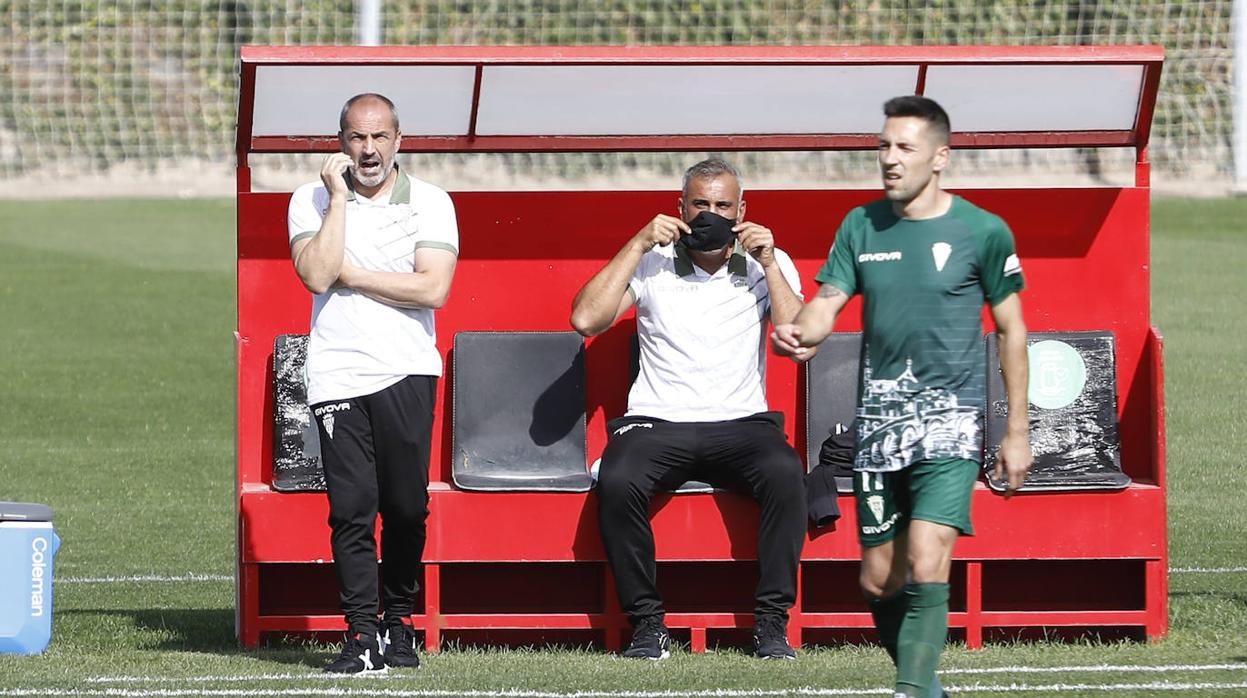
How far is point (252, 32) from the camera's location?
73.6 ft

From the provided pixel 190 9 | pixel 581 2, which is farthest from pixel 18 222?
pixel 581 2

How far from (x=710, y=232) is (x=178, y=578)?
303 centimetres

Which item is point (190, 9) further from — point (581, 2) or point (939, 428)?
point (939, 428)

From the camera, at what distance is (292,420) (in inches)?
288

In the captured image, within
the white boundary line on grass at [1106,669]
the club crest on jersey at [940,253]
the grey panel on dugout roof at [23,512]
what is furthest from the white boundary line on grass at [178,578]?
the club crest on jersey at [940,253]

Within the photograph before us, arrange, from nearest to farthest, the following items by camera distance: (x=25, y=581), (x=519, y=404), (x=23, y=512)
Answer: (x=25, y=581), (x=23, y=512), (x=519, y=404)

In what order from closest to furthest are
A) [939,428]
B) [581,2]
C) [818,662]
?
1. [939,428]
2. [818,662]
3. [581,2]

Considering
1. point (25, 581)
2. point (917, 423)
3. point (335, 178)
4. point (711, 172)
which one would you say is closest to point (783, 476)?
point (711, 172)

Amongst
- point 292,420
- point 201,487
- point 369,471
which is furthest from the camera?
point 201,487

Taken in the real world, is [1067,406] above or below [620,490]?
above

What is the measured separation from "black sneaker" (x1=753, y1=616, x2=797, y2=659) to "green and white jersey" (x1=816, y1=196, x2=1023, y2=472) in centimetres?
145

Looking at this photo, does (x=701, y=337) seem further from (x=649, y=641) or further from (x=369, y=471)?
(x=369, y=471)

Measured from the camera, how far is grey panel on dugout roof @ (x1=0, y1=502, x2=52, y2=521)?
21.9 feet

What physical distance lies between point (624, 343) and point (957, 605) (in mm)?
1612
